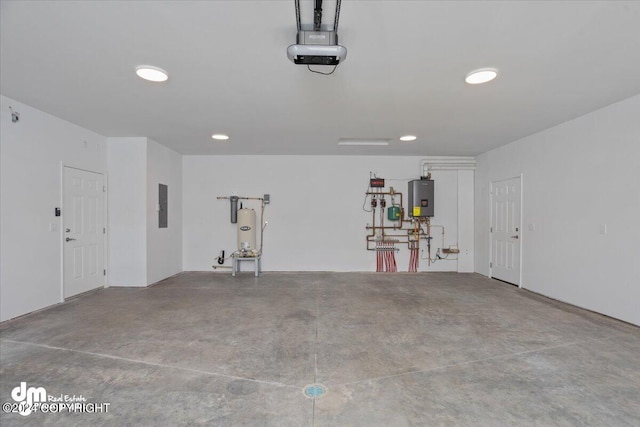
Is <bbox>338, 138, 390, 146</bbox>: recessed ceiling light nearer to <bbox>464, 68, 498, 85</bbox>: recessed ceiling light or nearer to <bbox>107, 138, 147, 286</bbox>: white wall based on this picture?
<bbox>464, 68, 498, 85</bbox>: recessed ceiling light

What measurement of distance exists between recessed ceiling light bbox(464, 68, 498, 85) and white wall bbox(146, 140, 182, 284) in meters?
4.98

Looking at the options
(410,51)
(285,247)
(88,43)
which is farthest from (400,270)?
(88,43)

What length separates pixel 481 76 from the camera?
2.69 metres

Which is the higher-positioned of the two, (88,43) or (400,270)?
(88,43)

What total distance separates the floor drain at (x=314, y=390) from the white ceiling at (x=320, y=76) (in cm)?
256

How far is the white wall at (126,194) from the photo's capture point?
5.00m

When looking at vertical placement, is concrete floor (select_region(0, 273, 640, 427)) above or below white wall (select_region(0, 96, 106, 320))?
below

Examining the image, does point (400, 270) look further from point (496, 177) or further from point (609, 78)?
point (609, 78)

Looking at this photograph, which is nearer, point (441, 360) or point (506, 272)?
point (441, 360)

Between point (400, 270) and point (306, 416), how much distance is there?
4.99 meters

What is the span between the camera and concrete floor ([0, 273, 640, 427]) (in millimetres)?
1866

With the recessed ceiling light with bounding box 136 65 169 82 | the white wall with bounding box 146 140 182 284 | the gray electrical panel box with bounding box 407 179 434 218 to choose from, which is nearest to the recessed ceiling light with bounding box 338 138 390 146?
the gray electrical panel box with bounding box 407 179 434 218

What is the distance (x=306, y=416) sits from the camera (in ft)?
5.98

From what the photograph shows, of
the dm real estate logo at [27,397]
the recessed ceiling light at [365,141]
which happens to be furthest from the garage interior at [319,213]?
the recessed ceiling light at [365,141]
